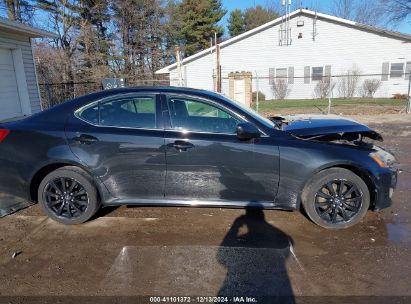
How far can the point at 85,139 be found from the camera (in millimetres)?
3717

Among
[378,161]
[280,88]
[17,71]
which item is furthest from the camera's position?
[280,88]

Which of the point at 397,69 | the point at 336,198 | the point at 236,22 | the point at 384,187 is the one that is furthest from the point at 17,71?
the point at 236,22

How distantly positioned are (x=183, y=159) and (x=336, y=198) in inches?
69.8

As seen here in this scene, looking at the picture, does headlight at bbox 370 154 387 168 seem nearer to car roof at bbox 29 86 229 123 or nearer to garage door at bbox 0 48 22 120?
car roof at bbox 29 86 229 123

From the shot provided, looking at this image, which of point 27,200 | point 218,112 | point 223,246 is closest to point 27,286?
point 27,200

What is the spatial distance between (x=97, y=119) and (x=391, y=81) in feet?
81.7

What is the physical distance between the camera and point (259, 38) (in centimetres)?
2448

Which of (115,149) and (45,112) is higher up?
(45,112)

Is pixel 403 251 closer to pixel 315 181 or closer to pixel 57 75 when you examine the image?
pixel 315 181

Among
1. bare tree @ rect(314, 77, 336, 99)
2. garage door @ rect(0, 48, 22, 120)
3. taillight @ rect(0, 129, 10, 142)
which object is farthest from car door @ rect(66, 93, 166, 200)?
bare tree @ rect(314, 77, 336, 99)

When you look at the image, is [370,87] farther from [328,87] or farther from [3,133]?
[3,133]

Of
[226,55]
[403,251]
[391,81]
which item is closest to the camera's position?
[403,251]

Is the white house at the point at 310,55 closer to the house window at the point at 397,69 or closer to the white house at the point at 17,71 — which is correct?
the house window at the point at 397,69

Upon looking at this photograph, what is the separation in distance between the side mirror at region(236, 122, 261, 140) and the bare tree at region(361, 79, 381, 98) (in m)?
23.3
